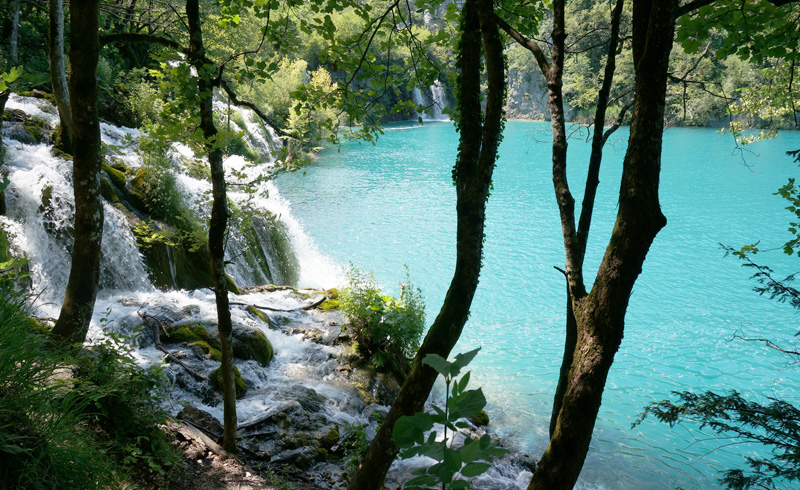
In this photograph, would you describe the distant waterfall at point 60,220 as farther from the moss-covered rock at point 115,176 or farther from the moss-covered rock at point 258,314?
the moss-covered rock at point 258,314

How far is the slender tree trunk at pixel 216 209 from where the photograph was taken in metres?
3.35

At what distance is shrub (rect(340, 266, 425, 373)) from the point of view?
24.6 feet

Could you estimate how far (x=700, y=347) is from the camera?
9.57 metres

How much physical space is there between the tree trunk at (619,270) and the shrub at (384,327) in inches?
209

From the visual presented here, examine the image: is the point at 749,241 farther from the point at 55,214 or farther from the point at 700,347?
the point at 55,214

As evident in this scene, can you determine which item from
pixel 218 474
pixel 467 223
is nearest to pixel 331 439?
pixel 218 474

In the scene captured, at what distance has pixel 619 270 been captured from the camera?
224 cm

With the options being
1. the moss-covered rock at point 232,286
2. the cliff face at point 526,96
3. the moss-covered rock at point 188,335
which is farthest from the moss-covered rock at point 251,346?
the cliff face at point 526,96

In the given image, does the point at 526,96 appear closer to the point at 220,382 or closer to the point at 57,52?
the point at 220,382

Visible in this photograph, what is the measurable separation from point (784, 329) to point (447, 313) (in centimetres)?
1081

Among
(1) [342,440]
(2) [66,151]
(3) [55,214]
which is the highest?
(2) [66,151]

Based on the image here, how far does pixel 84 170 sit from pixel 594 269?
12397 mm

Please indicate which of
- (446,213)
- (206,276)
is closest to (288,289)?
(206,276)

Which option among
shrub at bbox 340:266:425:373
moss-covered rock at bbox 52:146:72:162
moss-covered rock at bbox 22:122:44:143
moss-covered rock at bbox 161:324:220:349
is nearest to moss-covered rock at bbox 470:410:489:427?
shrub at bbox 340:266:425:373
